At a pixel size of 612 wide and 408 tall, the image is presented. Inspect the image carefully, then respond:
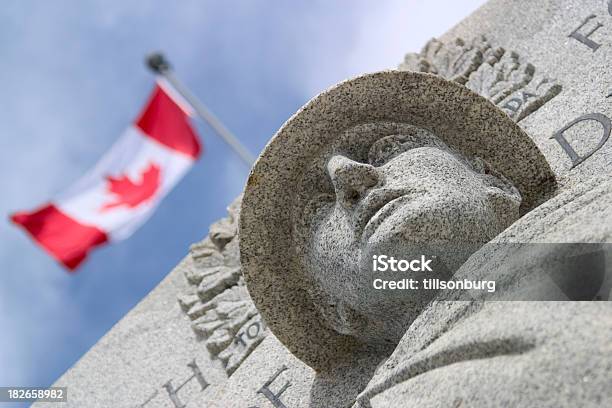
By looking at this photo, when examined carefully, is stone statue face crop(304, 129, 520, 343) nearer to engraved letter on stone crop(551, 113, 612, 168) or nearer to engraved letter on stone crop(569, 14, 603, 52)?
engraved letter on stone crop(551, 113, 612, 168)

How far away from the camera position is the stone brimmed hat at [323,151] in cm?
276

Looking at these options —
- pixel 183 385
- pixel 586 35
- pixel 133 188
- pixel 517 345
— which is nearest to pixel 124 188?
pixel 133 188

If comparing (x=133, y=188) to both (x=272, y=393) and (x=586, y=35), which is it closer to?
(x=272, y=393)

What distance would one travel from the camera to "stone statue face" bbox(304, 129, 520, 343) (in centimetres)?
228

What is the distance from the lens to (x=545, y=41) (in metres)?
4.27

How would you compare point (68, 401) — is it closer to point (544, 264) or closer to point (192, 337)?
point (192, 337)

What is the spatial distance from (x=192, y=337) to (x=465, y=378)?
10.1ft

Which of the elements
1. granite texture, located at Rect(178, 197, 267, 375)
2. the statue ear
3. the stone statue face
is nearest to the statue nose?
the stone statue face

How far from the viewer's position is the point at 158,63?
913 centimetres

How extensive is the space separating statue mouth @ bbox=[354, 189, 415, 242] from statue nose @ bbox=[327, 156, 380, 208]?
0.07 meters

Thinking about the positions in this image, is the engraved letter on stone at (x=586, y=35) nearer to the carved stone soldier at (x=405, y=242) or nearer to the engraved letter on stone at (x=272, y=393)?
the carved stone soldier at (x=405, y=242)

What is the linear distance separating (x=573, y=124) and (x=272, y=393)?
1853mm

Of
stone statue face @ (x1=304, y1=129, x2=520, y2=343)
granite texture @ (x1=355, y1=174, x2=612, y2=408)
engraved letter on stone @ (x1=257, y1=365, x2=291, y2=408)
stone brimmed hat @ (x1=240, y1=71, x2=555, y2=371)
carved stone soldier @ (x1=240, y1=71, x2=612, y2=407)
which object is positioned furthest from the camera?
engraved letter on stone @ (x1=257, y1=365, x2=291, y2=408)

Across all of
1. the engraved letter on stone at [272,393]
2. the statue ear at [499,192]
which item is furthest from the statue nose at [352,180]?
the engraved letter on stone at [272,393]
